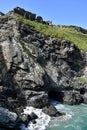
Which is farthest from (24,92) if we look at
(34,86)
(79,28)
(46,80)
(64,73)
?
(79,28)

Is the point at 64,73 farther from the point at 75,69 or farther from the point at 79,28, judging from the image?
the point at 79,28

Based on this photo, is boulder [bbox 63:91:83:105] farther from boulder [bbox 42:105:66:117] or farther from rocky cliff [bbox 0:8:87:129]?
boulder [bbox 42:105:66:117]

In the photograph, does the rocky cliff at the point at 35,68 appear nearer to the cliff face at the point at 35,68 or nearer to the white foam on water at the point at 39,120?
the cliff face at the point at 35,68

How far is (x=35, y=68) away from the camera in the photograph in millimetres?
77312

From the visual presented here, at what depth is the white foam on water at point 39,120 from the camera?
187ft

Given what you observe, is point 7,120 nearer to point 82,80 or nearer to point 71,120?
point 71,120

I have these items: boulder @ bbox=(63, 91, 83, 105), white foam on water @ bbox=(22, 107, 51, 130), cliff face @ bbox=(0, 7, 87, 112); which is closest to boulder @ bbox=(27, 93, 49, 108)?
cliff face @ bbox=(0, 7, 87, 112)

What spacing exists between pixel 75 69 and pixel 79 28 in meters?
75.3

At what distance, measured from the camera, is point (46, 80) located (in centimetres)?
7825

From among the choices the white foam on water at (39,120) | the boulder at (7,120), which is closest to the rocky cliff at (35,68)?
the white foam on water at (39,120)

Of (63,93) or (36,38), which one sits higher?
(36,38)

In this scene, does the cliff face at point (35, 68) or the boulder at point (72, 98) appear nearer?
the cliff face at point (35, 68)

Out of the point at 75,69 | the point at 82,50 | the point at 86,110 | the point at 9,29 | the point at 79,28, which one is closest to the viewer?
the point at 86,110

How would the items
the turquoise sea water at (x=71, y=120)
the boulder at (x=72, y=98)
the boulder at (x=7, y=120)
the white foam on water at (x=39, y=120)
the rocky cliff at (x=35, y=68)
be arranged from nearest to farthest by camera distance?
the boulder at (x=7, y=120), the white foam on water at (x=39, y=120), the turquoise sea water at (x=71, y=120), the rocky cliff at (x=35, y=68), the boulder at (x=72, y=98)
